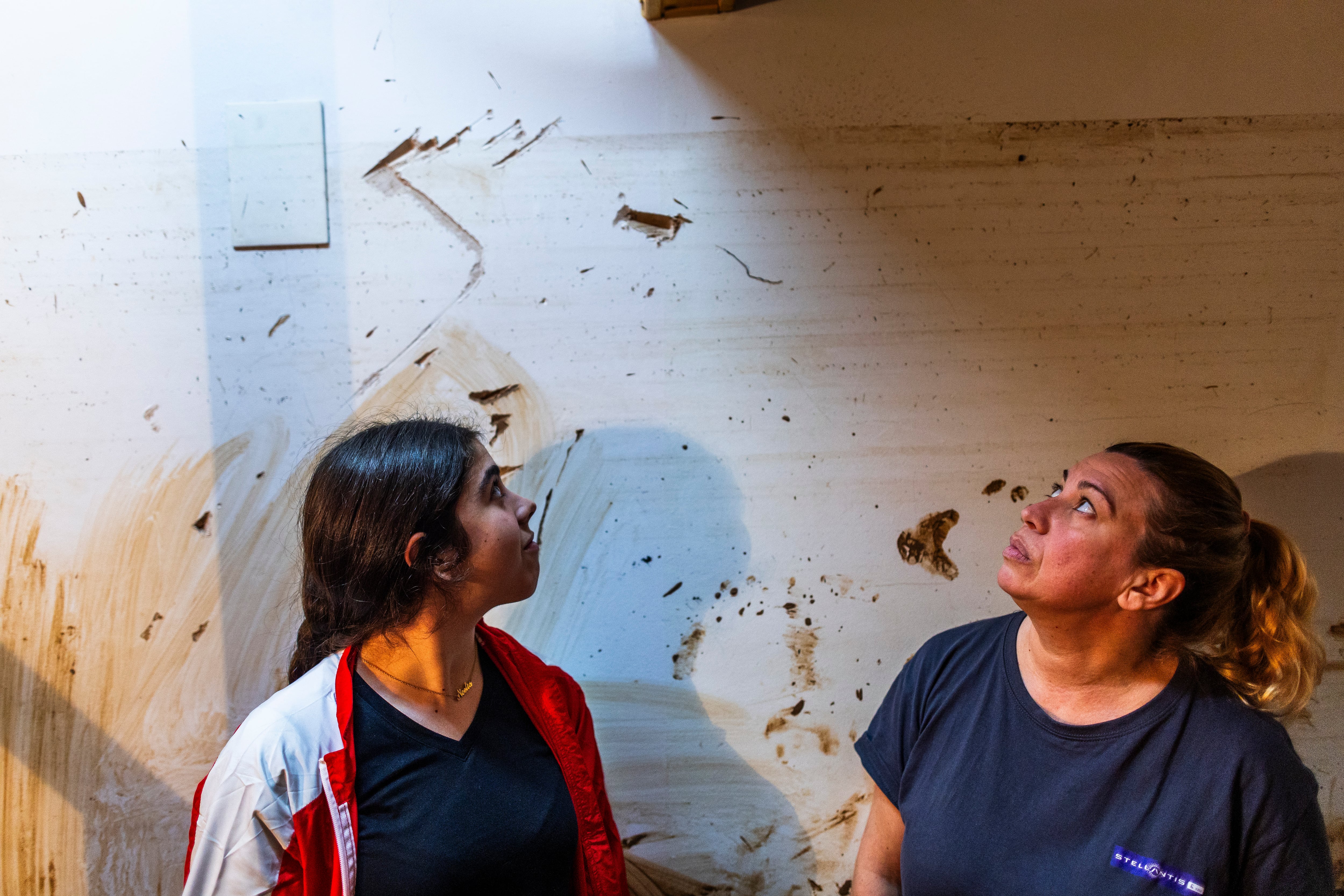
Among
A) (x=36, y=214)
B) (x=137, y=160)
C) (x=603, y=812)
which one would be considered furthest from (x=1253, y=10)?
(x=36, y=214)

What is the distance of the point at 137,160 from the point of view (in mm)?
1508

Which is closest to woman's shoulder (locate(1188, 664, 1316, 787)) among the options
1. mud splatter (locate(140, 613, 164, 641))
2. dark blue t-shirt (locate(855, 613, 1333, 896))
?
dark blue t-shirt (locate(855, 613, 1333, 896))

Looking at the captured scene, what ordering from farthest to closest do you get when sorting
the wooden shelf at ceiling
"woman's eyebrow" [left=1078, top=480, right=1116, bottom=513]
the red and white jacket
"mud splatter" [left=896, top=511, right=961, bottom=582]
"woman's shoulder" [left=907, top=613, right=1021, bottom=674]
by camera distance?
"mud splatter" [left=896, top=511, right=961, bottom=582] → the wooden shelf at ceiling → "woman's shoulder" [left=907, top=613, right=1021, bottom=674] → "woman's eyebrow" [left=1078, top=480, right=1116, bottom=513] → the red and white jacket

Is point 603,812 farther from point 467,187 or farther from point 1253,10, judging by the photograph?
point 1253,10

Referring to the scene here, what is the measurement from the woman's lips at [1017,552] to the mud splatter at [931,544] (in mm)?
A: 285

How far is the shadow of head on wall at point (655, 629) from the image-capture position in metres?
1.57

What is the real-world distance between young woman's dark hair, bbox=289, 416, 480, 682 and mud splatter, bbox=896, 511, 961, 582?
33.9 inches

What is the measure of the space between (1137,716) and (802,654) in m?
0.59

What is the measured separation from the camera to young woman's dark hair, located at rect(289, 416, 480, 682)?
1.18 m

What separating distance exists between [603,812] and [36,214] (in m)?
1.52

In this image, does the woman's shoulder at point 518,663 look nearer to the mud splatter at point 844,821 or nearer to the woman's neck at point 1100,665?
the mud splatter at point 844,821

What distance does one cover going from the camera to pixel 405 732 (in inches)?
46.6

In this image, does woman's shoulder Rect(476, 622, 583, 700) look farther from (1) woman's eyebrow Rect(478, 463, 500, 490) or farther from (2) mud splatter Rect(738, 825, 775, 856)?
(2) mud splatter Rect(738, 825, 775, 856)

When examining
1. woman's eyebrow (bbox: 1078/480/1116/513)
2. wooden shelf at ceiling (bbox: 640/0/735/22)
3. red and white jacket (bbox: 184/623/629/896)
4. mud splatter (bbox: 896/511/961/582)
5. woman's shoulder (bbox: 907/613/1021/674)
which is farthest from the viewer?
mud splatter (bbox: 896/511/961/582)
